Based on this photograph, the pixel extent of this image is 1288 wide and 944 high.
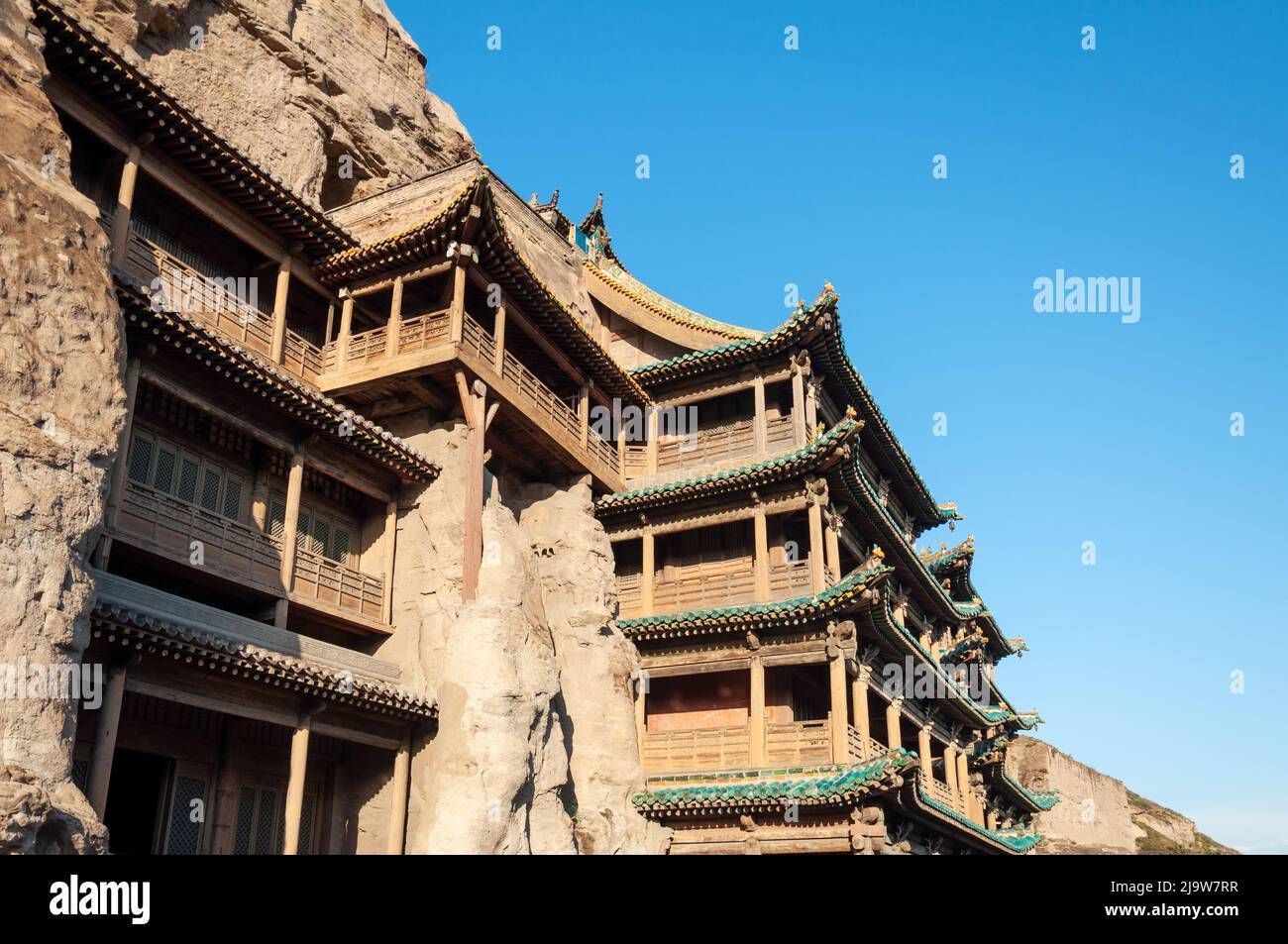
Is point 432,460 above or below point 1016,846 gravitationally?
above

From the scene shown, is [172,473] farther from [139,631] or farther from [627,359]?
[627,359]

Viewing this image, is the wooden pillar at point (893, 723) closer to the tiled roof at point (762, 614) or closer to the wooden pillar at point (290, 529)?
the tiled roof at point (762, 614)

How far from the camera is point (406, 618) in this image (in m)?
20.8

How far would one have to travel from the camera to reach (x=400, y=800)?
18578 mm

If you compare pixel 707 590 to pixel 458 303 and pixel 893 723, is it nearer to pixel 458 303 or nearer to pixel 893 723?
pixel 893 723

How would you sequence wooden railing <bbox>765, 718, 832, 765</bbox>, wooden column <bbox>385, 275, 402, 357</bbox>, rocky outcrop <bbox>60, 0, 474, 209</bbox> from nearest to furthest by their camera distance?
wooden column <bbox>385, 275, 402, 357</bbox>
rocky outcrop <bbox>60, 0, 474, 209</bbox>
wooden railing <bbox>765, 718, 832, 765</bbox>

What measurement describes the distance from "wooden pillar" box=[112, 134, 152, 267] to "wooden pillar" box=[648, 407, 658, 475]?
14.8 metres

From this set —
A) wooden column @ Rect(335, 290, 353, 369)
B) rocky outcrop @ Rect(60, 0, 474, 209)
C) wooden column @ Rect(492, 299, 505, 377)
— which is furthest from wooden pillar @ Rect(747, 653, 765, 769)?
rocky outcrop @ Rect(60, 0, 474, 209)

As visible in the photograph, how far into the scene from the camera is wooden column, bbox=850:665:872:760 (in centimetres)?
2439

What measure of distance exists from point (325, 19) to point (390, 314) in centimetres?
1237

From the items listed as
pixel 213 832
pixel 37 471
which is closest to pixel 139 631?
pixel 37 471

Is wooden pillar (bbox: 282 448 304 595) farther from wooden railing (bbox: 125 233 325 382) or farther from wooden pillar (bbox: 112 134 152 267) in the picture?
wooden pillar (bbox: 112 134 152 267)

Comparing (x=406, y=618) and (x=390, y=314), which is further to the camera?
(x=390, y=314)

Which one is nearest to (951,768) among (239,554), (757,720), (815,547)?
(815,547)
